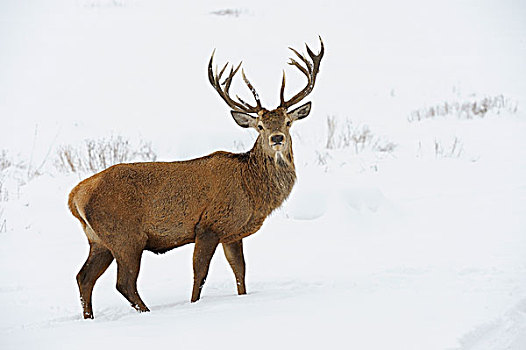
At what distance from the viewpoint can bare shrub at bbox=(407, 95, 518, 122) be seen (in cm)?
1620

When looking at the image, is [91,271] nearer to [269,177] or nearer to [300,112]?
[269,177]

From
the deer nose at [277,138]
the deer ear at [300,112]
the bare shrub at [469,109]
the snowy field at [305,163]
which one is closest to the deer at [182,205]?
the deer nose at [277,138]

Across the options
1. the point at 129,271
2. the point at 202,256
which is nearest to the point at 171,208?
the point at 202,256

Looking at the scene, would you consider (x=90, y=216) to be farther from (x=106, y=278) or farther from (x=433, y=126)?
(x=433, y=126)

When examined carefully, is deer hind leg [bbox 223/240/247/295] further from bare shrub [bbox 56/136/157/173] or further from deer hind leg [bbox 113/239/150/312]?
bare shrub [bbox 56/136/157/173]

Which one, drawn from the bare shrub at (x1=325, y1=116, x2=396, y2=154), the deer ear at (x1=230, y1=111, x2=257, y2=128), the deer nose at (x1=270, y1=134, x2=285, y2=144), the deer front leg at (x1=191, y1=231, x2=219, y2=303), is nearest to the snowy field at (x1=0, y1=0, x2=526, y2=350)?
the bare shrub at (x1=325, y1=116, x2=396, y2=154)

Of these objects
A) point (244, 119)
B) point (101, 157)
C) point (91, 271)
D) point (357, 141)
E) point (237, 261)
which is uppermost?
point (244, 119)

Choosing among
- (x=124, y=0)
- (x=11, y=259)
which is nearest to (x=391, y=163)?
(x=11, y=259)

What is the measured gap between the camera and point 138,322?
4941 millimetres

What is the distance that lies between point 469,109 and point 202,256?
40.2 feet

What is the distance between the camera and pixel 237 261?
6633mm

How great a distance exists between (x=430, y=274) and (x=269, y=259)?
2.14m

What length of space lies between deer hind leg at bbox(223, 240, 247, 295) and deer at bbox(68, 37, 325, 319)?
10mm

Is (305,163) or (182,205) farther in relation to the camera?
(305,163)
